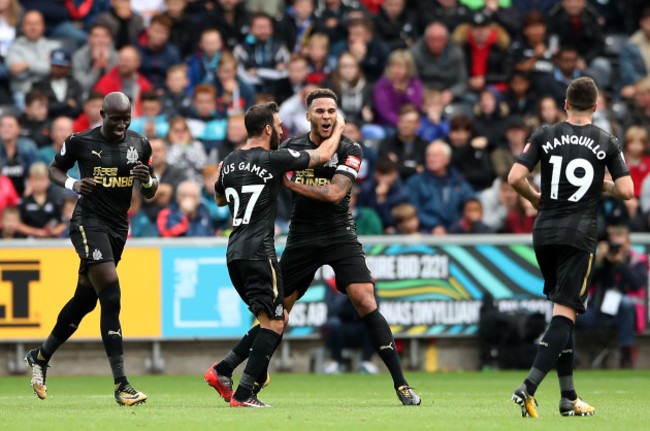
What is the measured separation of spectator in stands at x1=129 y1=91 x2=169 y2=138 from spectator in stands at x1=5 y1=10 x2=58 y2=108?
6.88 ft

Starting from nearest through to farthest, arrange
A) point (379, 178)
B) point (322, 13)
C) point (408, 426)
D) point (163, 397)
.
→ point (408, 426), point (163, 397), point (379, 178), point (322, 13)

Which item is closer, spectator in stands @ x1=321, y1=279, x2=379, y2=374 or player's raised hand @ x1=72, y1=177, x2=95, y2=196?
player's raised hand @ x1=72, y1=177, x2=95, y2=196

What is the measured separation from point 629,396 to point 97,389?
5647 millimetres

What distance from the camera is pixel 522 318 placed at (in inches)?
610

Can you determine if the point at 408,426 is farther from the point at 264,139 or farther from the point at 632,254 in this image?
the point at 632,254

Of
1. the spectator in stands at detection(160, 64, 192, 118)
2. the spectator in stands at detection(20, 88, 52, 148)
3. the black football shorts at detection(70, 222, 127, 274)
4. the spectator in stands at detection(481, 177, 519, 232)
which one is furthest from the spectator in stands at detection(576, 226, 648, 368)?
the spectator in stands at detection(20, 88, 52, 148)

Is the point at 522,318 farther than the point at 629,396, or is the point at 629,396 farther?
the point at 522,318

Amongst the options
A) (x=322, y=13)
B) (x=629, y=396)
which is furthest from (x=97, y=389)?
(x=322, y=13)

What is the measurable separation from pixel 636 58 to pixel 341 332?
8.55 meters

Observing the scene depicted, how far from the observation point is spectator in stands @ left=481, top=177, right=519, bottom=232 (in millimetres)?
16672

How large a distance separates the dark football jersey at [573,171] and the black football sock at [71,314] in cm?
394

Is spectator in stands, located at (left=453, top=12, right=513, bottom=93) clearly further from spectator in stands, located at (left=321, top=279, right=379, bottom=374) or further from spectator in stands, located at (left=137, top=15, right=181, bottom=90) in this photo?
spectator in stands, located at (left=321, top=279, right=379, bottom=374)

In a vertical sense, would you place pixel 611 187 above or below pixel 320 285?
above

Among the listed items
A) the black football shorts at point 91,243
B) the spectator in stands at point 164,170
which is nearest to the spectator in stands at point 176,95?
the spectator in stands at point 164,170
